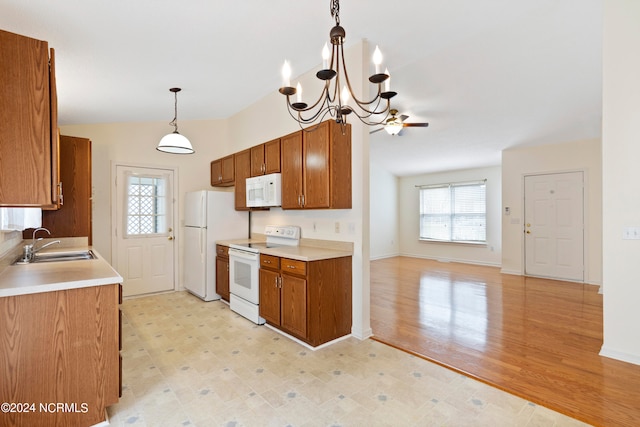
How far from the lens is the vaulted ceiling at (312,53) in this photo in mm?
2383

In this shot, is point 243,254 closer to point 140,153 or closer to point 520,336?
point 140,153

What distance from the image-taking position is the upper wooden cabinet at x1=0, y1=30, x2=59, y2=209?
1554mm

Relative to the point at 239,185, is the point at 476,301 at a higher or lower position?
lower

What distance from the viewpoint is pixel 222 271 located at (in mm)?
4355

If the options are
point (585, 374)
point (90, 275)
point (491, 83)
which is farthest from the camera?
point (491, 83)

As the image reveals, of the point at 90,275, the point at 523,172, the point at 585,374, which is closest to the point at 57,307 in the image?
the point at 90,275

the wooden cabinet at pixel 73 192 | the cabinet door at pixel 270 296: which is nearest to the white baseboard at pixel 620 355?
the cabinet door at pixel 270 296

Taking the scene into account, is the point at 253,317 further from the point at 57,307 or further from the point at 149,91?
the point at 149,91

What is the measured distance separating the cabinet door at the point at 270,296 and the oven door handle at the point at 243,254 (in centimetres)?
18

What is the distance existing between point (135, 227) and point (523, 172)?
22.5ft

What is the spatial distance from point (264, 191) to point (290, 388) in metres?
2.31

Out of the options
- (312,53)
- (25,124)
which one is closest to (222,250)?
(312,53)

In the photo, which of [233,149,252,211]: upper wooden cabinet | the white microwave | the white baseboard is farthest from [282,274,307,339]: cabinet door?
the white baseboard

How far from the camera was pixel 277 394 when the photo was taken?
2.20 metres
